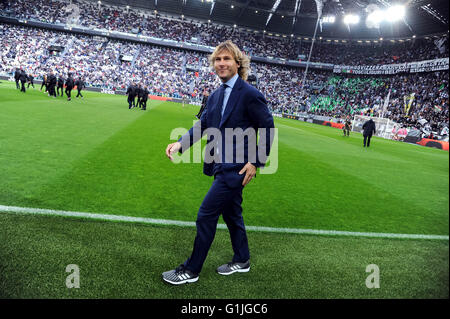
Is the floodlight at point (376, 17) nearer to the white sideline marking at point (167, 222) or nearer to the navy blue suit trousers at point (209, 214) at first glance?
the white sideline marking at point (167, 222)

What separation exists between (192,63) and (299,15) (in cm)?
2092

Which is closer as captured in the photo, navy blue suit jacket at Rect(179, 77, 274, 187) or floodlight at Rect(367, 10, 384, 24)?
navy blue suit jacket at Rect(179, 77, 274, 187)

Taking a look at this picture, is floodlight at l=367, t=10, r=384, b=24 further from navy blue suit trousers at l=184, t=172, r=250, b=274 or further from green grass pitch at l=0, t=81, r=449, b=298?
navy blue suit trousers at l=184, t=172, r=250, b=274

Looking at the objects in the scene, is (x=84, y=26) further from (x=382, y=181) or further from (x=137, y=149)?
(x=382, y=181)

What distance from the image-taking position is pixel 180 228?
400 cm

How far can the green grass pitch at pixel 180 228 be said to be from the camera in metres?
2.61

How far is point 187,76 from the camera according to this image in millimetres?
51156

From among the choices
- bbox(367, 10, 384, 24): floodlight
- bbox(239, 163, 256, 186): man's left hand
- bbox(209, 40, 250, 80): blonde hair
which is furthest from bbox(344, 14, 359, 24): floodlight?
bbox(239, 163, 256, 186): man's left hand

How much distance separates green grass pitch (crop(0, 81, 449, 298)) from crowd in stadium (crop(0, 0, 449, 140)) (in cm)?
3710

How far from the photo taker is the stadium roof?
39.7m

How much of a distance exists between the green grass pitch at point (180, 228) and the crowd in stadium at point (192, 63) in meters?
37.1

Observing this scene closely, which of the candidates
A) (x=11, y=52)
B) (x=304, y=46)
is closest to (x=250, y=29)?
(x=304, y=46)

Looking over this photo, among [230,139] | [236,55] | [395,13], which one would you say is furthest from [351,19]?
[230,139]

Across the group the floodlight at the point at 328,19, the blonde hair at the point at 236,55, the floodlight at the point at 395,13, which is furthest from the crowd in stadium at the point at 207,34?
the blonde hair at the point at 236,55
